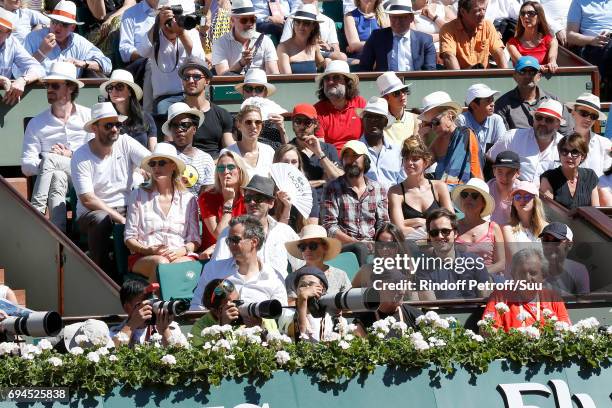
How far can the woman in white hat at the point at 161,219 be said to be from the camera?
13.1 meters

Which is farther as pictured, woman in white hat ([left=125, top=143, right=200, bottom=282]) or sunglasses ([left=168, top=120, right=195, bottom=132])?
sunglasses ([left=168, top=120, right=195, bottom=132])

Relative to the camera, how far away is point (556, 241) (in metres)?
12.9

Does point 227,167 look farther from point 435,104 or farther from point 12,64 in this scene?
point 12,64

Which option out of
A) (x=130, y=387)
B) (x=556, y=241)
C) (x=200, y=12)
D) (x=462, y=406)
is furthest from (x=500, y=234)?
(x=200, y=12)

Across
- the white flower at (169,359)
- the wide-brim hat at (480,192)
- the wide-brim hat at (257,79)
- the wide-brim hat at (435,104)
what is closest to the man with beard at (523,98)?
the wide-brim hat at (435,104)

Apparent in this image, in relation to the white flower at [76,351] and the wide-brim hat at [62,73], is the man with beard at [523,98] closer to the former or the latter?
the wide-brim hat at [62,73]

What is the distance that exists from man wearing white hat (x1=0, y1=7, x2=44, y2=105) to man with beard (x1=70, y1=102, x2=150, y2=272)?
1.76 metres

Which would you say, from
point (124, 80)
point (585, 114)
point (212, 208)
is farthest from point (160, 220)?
point (585, 114)

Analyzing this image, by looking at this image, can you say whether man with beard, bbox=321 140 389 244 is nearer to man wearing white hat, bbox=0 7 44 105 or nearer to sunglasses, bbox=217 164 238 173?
sunglasses, bbox=217 164 238 173

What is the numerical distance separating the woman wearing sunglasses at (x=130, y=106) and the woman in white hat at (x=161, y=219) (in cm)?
134

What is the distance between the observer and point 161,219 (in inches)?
519

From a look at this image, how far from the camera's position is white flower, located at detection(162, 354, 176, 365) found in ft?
33.4

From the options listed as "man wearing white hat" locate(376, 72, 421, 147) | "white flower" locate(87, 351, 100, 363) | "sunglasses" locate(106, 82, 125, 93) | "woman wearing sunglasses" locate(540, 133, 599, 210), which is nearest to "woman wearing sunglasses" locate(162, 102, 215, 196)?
"sunglasses" locate(106, 82, 125, 93)

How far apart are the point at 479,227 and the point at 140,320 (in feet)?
11.3
